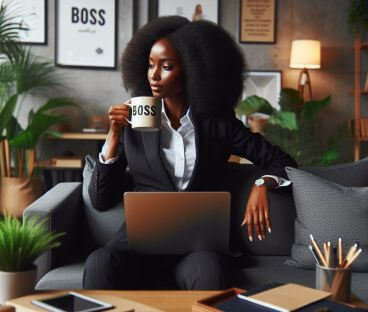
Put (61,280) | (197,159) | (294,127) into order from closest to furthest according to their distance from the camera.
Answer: (61,280) < (197,159) < (294,127)

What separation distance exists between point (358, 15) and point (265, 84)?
1.05 meters

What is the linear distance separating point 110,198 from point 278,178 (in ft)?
2.06

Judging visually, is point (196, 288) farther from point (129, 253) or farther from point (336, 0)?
point (336, 0)

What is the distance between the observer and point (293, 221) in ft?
6.76

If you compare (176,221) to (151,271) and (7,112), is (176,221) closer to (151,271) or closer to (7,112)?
(151,271)

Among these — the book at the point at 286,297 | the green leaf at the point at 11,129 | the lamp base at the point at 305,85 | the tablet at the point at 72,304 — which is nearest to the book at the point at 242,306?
the book at the point at 286,297

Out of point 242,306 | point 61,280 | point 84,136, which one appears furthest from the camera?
point 84,136

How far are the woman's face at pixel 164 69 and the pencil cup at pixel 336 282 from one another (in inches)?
37.7

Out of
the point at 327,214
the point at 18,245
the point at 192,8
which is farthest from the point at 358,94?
the point at 18,245

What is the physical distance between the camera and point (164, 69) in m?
1.99

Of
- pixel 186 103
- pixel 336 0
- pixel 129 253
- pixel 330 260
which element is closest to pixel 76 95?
pixel 336 0

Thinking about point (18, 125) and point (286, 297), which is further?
point (18, 125)

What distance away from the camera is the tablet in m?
1.13

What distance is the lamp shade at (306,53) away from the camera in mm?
4891
